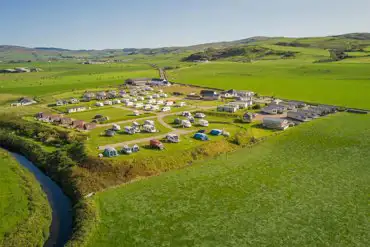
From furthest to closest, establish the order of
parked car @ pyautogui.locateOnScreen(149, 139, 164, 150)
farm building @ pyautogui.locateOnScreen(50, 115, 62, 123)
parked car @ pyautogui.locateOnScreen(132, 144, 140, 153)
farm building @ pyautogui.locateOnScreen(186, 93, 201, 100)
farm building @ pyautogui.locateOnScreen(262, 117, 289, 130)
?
1. farm building @ pyautogui.locateOnScreen(186, 93, 201, 100)
2. farm building @ pyautogui.locateOnScreen(50, 115, 62, 123)
3. farm building @ pyautogui.locateOnScreen(262, 117, 289, 130)
4. parked car @ pyautogui.locateOnScreen(149, 139, 164, 150)
5. parked car @ pyautogui.locateOnScreen(132, 144, 140, 153)

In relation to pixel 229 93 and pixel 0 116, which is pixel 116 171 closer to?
pixel 0 116

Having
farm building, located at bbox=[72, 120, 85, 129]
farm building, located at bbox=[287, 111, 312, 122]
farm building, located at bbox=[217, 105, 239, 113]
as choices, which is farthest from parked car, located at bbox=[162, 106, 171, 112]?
farm building, located at bbox=[287, 111, 312, 122]

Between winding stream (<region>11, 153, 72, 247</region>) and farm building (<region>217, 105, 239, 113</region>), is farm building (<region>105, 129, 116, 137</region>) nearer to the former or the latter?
winding stream (<region>11, 153, 72, 247</region>)

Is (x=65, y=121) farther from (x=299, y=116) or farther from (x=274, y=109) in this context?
(x=299, y=116)

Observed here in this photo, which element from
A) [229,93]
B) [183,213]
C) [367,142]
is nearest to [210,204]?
[183,213]

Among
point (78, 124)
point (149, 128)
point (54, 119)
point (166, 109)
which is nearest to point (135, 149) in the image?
point (149, 128)

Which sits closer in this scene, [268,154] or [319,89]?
[268,154]
